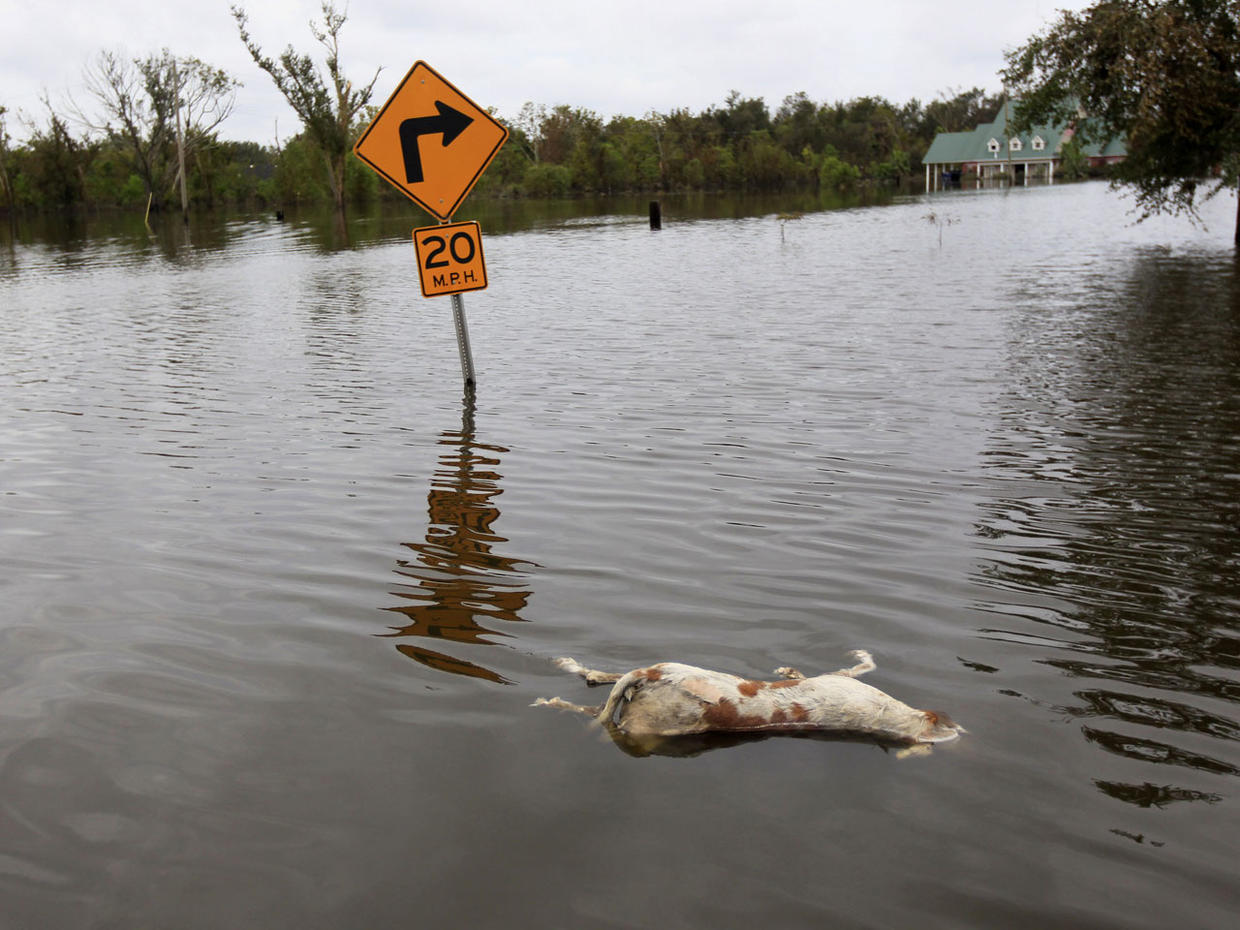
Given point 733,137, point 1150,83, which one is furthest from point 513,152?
point 1150,83

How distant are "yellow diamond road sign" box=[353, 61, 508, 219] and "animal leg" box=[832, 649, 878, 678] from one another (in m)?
5.87

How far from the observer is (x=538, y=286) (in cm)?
2044

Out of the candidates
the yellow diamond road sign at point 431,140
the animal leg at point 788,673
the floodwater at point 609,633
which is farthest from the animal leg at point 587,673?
the yellow diamond road sign at point 431,140

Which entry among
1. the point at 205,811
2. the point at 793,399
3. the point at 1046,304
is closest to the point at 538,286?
the point at 1046,304

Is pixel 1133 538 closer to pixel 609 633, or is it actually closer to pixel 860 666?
pixel 860 666

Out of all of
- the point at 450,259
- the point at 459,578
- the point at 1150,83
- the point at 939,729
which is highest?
the point at 1150,83

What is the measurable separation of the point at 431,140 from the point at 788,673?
6506 millimetres

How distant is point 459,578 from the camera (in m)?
4.95

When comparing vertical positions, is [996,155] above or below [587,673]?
above

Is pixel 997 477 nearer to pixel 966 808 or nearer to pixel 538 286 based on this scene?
pixel 966 808

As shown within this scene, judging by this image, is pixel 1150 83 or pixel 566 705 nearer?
pixel 566 705

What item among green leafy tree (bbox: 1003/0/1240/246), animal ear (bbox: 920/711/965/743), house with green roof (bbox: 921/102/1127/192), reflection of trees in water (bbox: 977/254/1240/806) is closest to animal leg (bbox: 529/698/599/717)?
animal ear (bbox: 920/711/965/743)

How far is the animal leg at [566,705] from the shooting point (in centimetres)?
351

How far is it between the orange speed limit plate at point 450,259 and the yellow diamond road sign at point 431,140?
0.19m
